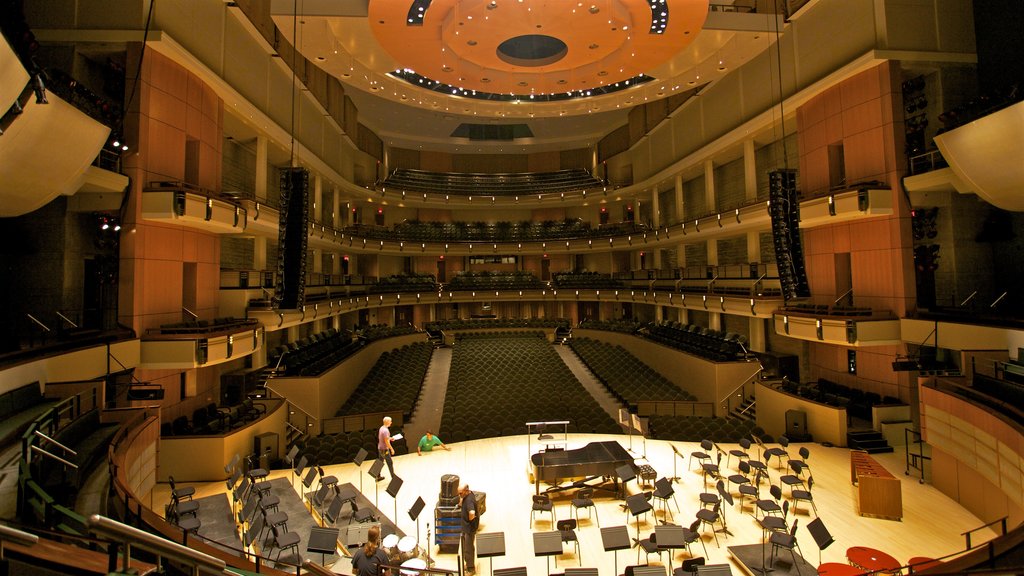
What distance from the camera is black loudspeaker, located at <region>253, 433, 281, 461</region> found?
9945 mm

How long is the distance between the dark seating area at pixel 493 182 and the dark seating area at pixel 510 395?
1114cm

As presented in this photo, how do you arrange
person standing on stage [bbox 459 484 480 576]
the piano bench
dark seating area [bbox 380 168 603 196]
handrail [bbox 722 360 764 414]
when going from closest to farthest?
person standing on stage [bbox 459 484 480 576] < the piano bench < handrail [bbox 722 360 764 414] < dark seating area [bbox 380 168 603 196]

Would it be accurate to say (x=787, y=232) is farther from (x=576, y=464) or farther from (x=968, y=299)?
(x=576, y=464)

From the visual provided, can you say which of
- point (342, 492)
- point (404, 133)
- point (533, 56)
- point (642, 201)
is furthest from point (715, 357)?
point (404, 133)

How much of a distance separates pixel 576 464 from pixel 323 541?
404 cm

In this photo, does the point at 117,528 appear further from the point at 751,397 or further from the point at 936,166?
the point at 751,397

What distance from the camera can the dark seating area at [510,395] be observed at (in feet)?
39.2

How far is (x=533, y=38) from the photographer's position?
1322cm

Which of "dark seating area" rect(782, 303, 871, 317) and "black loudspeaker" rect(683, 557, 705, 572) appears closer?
"black loudspeaker" rect(683, 557, 705, 572)

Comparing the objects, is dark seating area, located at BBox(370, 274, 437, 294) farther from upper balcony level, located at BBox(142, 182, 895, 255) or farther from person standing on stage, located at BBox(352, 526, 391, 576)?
person standing on stage, located at BBox(352, 526, 391, 576)

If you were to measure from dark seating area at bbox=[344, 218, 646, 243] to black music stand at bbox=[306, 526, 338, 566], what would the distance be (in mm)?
18667

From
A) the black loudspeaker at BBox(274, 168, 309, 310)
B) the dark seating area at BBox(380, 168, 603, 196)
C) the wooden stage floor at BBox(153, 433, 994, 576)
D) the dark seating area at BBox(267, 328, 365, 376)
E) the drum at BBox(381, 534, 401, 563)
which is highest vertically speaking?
the dark seating area at BBox(380, 168, 603, 196)

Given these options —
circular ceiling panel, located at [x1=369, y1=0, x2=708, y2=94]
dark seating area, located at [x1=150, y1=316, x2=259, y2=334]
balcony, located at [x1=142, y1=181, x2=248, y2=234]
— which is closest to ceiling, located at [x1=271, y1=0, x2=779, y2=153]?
circular ceiling panel, located at [x1=369, y1=0, x2=708, y2=94]

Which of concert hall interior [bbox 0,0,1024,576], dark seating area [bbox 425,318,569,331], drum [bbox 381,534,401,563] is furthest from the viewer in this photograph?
dark seating area [bbox 425,318,569,331]
